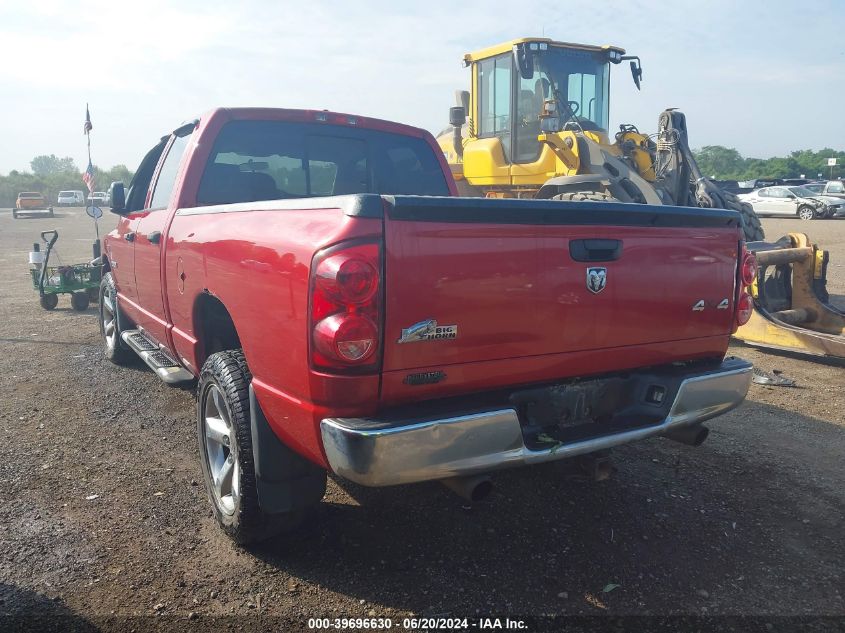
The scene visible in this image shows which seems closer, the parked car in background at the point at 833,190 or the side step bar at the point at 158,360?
the side step bar at the point at 158,360

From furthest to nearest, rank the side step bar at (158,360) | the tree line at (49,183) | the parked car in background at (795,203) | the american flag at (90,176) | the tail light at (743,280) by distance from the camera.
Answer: the tree line at (49,183) → the parked car in background at (795,203) → the american flag at (90,176) → the side step bar at (158,360) → the tail light at (743,280)

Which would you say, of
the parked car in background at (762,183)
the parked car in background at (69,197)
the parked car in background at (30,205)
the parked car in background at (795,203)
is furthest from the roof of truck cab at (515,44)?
the parked car in background at (69,197)

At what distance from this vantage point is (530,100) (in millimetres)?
9867

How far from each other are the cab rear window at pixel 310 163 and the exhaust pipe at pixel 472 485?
→ 2.49m

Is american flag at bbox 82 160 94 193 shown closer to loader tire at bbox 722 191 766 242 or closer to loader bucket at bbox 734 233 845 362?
loader tire at bbox 722 191 766 242

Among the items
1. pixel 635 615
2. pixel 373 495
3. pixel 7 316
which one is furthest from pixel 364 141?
pixel 7 316

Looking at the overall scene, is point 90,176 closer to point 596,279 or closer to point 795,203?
point 596,279

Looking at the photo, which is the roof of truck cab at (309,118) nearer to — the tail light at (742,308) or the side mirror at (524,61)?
the tail light at (742,308)

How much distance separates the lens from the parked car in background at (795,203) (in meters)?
27.7

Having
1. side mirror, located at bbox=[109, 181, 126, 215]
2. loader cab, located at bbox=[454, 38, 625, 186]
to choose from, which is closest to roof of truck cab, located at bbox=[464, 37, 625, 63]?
loader cab, located at bbox=[454, 38, 625, 186]

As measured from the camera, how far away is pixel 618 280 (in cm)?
294

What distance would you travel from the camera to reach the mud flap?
2.91 m

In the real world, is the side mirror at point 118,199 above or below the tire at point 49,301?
above

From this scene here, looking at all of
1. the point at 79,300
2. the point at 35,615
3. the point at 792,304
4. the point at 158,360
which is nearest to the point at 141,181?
the point at 158,360
